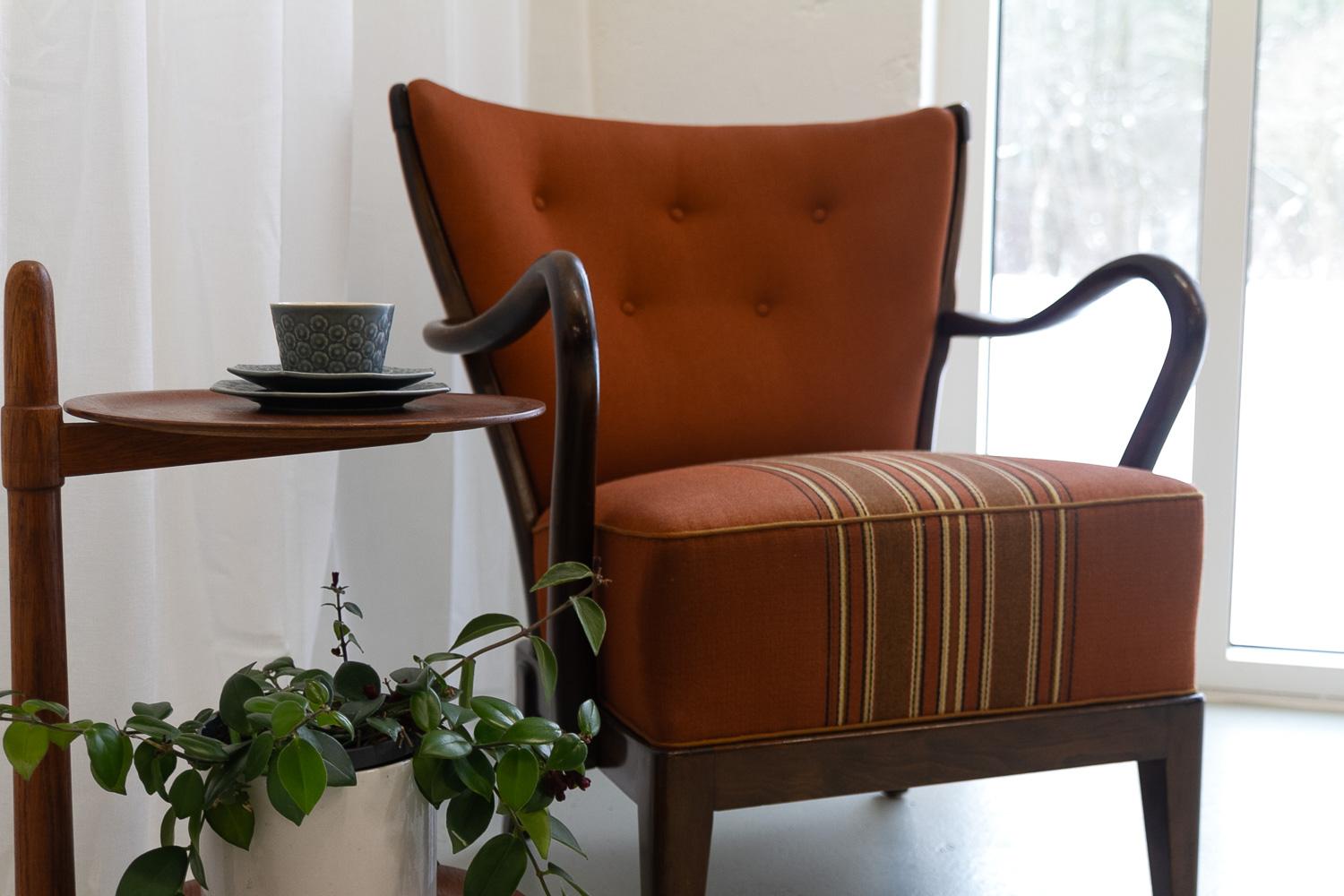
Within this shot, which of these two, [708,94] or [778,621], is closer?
[778,621]

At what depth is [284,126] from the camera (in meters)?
1.49

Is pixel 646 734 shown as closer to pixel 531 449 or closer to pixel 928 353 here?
pixel 531 449

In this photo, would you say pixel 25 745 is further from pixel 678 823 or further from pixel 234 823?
pixel 678 823

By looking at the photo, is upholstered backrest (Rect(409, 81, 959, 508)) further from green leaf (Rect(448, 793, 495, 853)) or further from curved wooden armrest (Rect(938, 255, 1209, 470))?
green leaf (Rect(448, 793, 495, 853))

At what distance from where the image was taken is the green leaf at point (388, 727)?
762 millimetres

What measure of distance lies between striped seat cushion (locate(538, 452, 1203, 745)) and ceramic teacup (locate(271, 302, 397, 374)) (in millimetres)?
259

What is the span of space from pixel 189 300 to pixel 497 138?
0.38 metres

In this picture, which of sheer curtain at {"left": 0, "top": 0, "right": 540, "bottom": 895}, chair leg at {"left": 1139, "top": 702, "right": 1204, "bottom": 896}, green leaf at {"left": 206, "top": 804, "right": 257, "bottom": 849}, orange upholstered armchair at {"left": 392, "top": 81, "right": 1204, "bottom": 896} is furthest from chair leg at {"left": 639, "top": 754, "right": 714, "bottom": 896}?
sheer curtain at {"left": 0, "top": 0, "right": 540, "bottom": 895}

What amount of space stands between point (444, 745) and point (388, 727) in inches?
1.8

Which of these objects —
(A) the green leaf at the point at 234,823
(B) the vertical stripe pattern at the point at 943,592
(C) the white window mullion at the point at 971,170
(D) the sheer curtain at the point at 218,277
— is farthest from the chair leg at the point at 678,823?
(C) the white window mullion at the point at 971,170

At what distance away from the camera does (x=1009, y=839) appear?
4.91 feet

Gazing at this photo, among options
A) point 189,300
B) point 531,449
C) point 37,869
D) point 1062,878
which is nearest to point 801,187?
point 531,449

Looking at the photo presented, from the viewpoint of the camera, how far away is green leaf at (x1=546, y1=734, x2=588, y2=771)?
2.57ft

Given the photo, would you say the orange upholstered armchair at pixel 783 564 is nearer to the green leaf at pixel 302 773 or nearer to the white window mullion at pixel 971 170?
the green leaf at pixel 302 773
